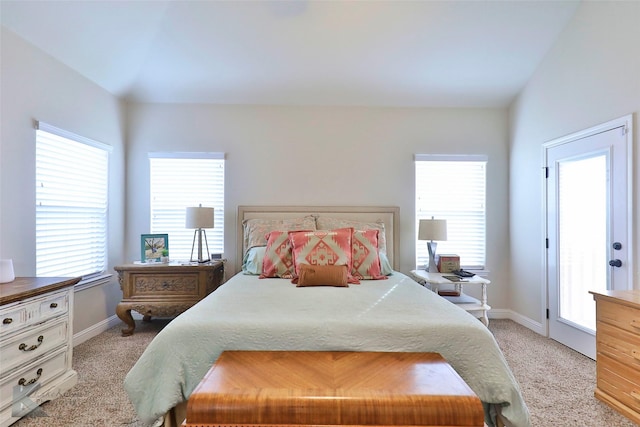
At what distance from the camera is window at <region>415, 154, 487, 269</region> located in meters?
3.92

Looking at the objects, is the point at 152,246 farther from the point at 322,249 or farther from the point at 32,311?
the point at 322,249

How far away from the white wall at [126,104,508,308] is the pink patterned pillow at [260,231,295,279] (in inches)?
33.4

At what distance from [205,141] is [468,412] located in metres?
3.61

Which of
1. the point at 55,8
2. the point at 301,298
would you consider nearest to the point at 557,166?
the point at 301,298

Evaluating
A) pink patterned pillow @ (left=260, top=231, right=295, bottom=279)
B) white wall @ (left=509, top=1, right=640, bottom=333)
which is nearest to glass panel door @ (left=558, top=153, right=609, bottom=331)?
white wall @ (left=509, top=1, right=640, bottom=333)

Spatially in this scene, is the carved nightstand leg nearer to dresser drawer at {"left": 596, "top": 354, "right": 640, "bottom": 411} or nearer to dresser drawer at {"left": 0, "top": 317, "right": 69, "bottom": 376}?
dresser drawer at {"left": 0, "top": 317, "right": 69, "bottom": 376}

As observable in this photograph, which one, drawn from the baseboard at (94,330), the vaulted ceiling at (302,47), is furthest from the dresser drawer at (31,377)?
the vaulted ceiling at (302,47)

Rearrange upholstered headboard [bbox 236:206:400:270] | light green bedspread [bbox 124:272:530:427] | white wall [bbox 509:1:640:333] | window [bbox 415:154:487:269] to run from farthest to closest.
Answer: window [bbox 415:154:487:269], upholstered headboard [bbox 236:206:400:270], white wall [bbox 509:1:640:333], light green bedspread [bbox 124:272:530:427]

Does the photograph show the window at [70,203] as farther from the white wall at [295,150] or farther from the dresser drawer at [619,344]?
the dresser drawer at [619,344]

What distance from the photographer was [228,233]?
387 centimetres

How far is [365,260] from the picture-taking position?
2977mm

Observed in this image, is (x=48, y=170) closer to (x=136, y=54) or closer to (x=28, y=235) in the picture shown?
(x=28, y=235)

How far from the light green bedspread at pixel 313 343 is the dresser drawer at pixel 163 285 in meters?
1.54

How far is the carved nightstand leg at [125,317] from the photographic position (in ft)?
10.6
